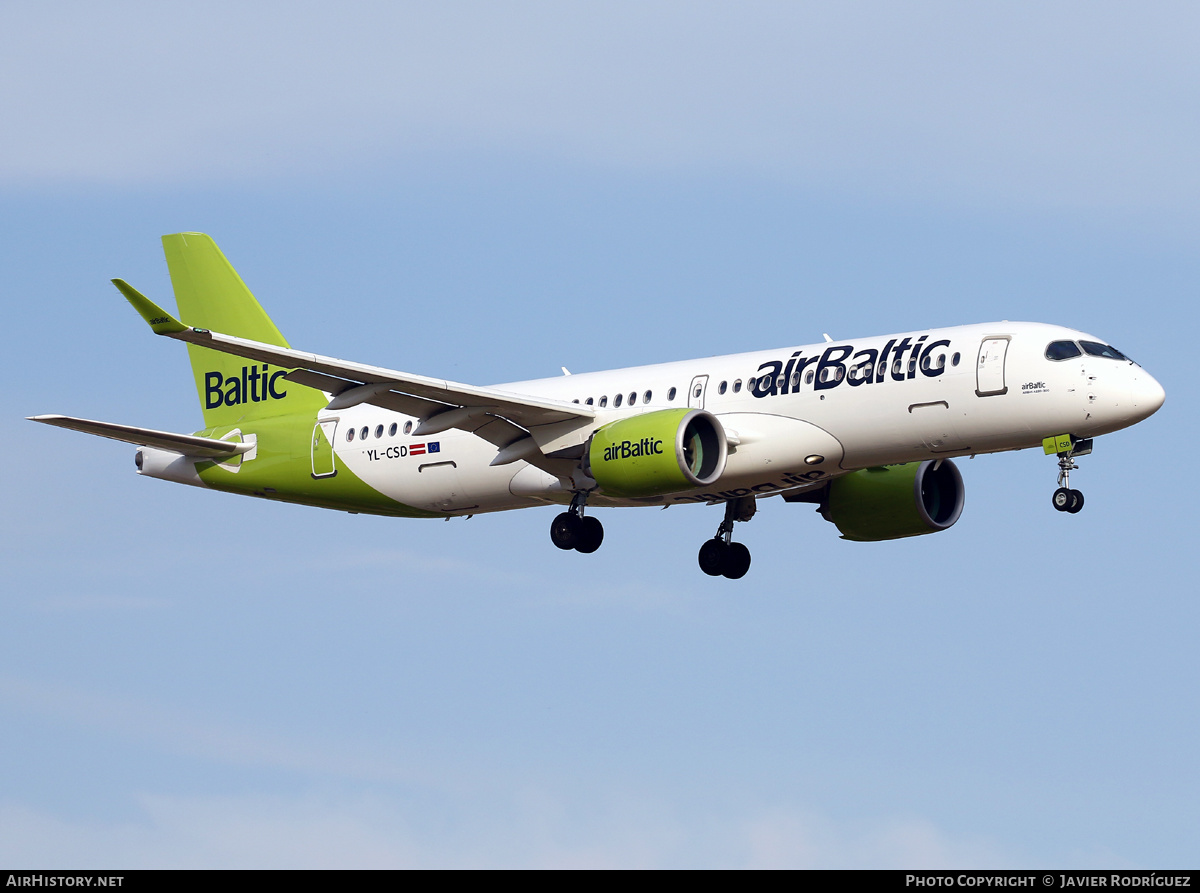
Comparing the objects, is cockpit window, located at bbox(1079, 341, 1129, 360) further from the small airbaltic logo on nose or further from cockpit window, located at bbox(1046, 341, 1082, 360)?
the small airbaltic logo on nose

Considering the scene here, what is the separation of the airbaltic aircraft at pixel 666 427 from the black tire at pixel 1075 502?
4 cm

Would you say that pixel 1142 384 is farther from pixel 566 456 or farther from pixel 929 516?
pixel 566 456

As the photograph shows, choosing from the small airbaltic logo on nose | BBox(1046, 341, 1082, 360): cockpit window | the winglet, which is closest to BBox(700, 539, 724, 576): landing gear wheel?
BBox(1046, 341, 1082, 360): cockpit window

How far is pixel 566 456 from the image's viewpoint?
4044 cm

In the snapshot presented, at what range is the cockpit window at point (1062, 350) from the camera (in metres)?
36.5

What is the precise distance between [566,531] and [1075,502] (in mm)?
11821

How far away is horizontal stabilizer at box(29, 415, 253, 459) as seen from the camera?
39.1 meters

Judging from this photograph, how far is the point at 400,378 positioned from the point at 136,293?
657cm

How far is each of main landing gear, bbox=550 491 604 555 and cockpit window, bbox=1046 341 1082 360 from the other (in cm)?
1124

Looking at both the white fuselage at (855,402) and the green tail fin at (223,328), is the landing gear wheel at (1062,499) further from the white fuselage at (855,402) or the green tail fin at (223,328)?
the green tail fin at (223,328)

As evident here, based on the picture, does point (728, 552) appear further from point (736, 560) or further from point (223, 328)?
point (223, 328)

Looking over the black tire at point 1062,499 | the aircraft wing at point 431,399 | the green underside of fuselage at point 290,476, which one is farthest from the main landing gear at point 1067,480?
the green underside of fuselage at point 290,476
